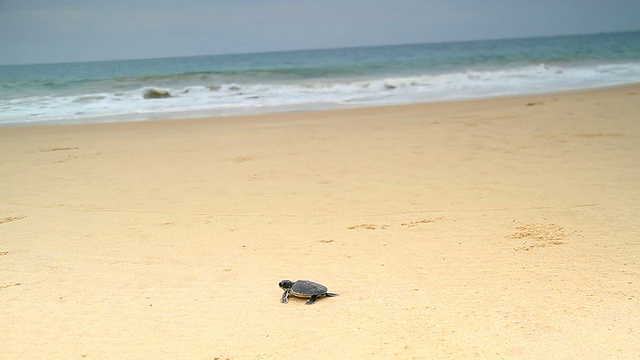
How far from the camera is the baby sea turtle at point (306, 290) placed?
3223mm

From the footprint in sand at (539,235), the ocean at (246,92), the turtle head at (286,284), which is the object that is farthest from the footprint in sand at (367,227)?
the ocean at (246,92)

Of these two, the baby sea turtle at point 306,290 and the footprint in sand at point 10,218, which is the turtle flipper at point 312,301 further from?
the footprint in sand at point 10,218

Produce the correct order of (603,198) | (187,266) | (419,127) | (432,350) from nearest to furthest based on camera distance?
1. (432,350)
2. (187,266)
3. (603,198)
4. (419,127)

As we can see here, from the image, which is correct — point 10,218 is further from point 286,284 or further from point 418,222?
point 418,222

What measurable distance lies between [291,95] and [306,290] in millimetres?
15290

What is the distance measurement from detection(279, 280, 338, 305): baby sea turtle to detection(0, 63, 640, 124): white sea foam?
1050 cm

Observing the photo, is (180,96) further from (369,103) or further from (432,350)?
(432,350)

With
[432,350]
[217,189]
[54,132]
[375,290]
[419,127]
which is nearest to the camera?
[432,350]

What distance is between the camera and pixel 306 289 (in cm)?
323

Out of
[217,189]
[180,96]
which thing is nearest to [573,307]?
[217,189]

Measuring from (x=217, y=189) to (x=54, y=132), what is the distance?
6.54m

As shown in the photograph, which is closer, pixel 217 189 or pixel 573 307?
pixel 573 307

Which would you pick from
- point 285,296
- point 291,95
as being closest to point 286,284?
point 285,296

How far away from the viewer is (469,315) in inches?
116
